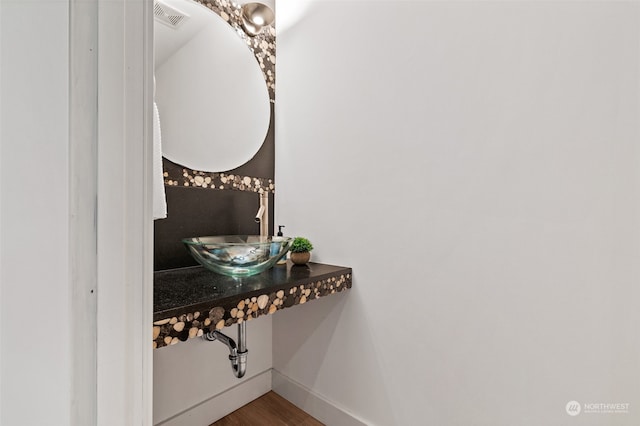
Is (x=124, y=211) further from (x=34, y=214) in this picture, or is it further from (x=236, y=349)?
(x=236, y=349)

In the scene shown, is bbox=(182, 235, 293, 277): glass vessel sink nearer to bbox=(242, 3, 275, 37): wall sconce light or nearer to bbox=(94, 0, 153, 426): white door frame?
bbox=(94, 0, 153, 426): white door frame

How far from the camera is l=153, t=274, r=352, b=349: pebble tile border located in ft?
2.38

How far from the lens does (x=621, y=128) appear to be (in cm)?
74

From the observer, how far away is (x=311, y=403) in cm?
141

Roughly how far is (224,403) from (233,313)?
2.70 feet

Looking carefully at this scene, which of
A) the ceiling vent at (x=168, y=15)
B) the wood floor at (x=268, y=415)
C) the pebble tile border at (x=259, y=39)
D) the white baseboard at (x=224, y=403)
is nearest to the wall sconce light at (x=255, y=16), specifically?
the pebble tile border at (x=259, y=39)

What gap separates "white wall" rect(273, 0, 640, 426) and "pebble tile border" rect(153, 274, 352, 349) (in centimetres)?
25

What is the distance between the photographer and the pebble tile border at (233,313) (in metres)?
0.72

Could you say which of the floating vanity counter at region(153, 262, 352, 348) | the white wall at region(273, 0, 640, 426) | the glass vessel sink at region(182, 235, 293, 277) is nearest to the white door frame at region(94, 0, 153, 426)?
the floating vanity counter at region(153, 262, 352, 348)

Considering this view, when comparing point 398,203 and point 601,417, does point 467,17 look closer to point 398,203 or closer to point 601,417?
point 398,203

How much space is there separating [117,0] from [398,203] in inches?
38.4

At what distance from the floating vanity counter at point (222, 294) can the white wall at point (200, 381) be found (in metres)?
0.38

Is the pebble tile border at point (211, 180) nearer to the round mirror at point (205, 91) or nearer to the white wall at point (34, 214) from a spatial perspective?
the round mirror at point (205, 91)

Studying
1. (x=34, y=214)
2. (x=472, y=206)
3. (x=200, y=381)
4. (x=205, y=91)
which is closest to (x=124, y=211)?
(x=34, y=214)
